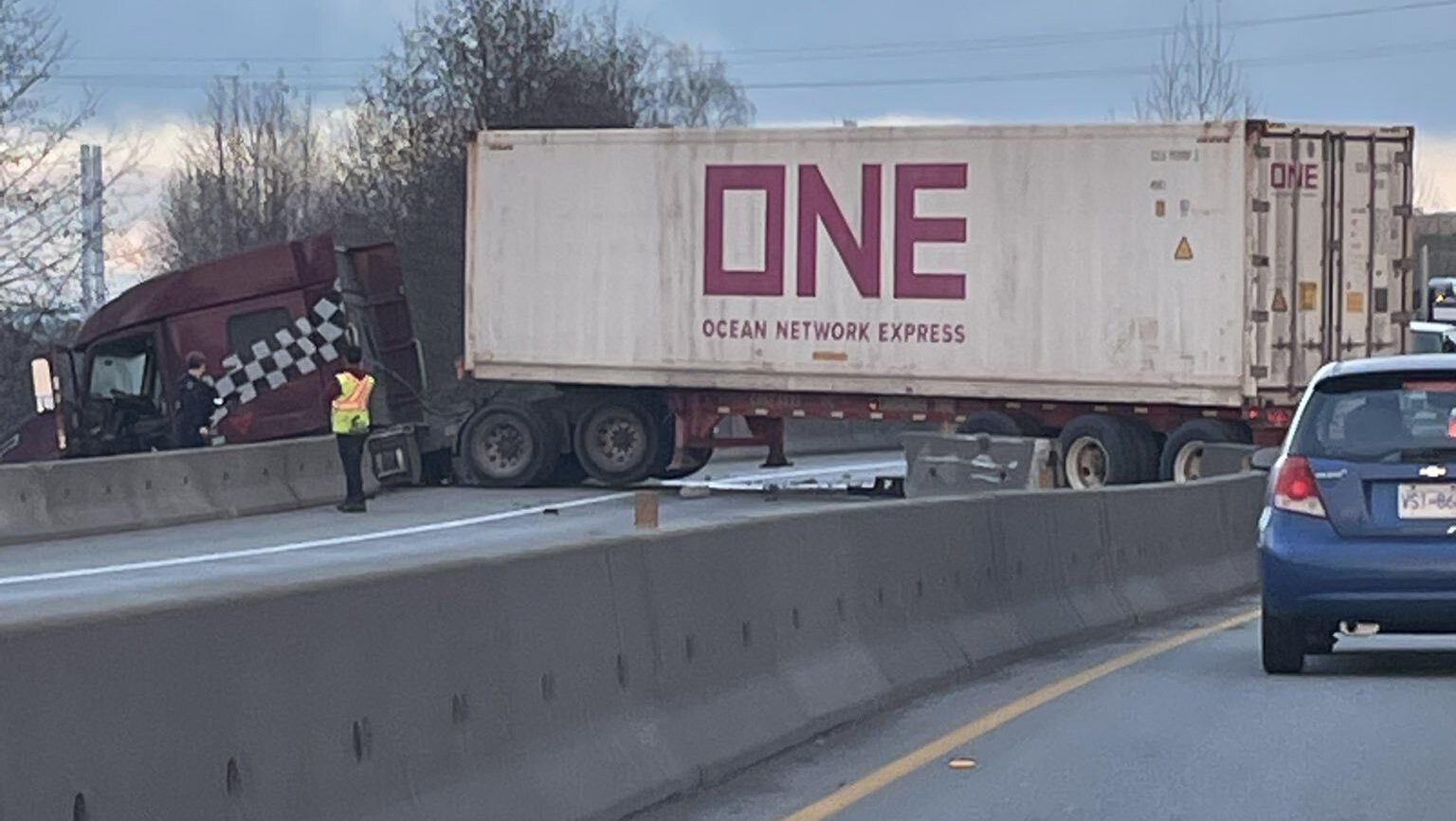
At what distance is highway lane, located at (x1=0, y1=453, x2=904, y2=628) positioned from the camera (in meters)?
21.3

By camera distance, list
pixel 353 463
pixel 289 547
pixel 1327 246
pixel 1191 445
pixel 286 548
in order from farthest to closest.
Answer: pixel 1191 445 < pixel 1327 246 < pixel 353 463 < pixel 289 547 < pixel 286 548

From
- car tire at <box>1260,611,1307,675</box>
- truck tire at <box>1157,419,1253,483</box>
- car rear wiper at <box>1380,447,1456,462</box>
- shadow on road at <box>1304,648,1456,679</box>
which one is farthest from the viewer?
truck tire at <box>1157,419,1253,483</box>

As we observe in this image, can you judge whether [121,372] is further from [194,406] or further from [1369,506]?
[1369,506]

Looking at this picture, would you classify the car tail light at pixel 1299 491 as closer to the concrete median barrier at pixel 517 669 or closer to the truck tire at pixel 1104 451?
the concrete median barrier at pixel 517 669

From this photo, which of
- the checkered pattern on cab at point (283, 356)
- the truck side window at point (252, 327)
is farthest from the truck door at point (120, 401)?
the truck side window at point (252, 327)

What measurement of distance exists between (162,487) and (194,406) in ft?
7.71

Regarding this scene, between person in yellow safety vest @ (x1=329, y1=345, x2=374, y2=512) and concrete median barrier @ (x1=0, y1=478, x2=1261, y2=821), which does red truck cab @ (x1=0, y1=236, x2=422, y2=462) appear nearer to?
person in yellow safety vest @ (x1=329, y1=345, x2=374, y2=512)

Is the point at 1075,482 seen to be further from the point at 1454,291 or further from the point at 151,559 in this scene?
the point at 1454,291

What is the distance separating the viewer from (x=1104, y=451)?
29.5 metres

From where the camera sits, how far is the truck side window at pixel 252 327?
30875 millimetres

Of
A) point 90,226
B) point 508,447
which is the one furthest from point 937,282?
point 90,226

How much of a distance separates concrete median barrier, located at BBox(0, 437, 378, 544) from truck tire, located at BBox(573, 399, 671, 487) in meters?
2.70

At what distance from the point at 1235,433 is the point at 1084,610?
47.3 feet

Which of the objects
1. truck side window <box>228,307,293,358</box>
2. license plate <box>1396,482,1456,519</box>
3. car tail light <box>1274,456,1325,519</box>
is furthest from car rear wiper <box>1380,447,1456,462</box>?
truck side window <box>228,307,293,358</box>
